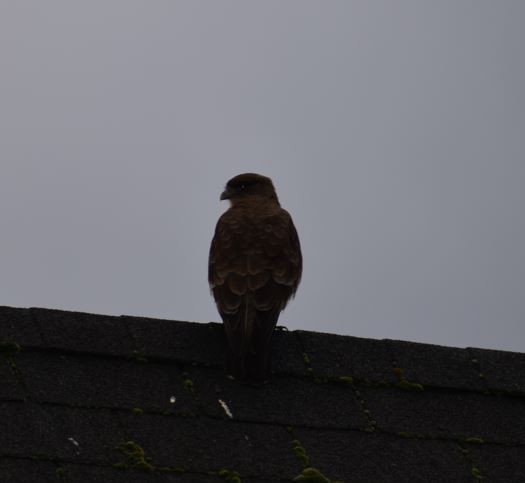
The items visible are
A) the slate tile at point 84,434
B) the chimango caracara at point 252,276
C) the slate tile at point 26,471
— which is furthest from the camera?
the chimango caracara at point 252,276

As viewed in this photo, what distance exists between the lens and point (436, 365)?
19.9 feet

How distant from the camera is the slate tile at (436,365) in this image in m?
5.95

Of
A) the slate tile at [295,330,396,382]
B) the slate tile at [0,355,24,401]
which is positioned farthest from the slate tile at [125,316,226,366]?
the slate tile at [0,355,24,401]

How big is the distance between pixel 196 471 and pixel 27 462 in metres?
0.65

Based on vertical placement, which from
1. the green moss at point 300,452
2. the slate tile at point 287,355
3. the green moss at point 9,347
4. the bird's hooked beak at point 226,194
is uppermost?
the bird's hooked beak at point 226,194

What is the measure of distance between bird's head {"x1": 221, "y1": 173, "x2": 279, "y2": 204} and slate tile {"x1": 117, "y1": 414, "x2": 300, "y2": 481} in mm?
4682

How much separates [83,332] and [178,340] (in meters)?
0.45

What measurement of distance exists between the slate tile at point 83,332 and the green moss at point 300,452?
2.67 ft

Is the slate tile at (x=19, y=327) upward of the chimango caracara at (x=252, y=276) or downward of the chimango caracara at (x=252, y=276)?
downward

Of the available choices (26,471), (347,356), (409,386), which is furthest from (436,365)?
(26,471)

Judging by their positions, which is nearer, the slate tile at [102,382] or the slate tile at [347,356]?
the slate tile at [102,382]

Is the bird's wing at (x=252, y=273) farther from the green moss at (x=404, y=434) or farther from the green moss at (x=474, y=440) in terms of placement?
the green moss at (x=474, y=440)

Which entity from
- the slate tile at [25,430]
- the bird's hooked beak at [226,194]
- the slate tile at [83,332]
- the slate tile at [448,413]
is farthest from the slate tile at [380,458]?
the bird's hooked beak at [226,194]

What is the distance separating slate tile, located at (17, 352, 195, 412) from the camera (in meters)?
5.09
